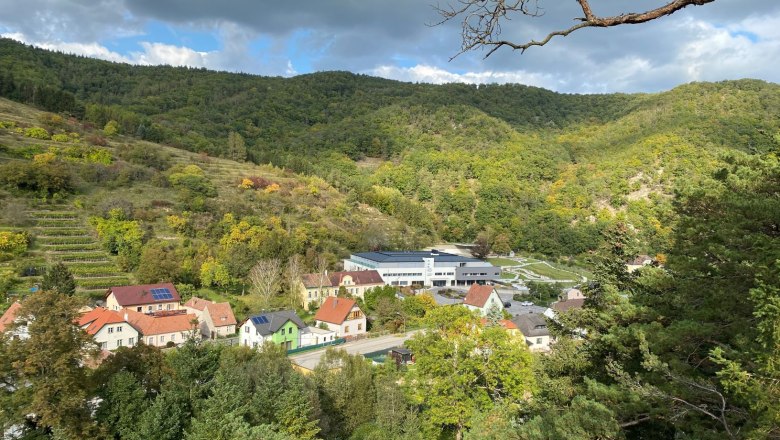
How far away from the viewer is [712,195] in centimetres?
805

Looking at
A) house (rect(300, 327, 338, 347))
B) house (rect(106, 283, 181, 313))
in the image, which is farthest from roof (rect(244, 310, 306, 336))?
house (rect(106, 283, 181, 313))

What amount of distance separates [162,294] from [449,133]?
8482 cm

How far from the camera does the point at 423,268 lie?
46844mm

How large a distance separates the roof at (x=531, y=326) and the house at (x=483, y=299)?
4480 mm

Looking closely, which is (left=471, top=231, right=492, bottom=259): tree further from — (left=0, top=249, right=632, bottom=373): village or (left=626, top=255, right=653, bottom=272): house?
(left=0, top=249, right=632, bottom=373): village

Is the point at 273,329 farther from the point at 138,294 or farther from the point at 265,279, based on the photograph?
the point at 138,294

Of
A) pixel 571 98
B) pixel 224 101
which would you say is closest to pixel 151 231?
pixel 224 101

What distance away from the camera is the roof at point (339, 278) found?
122 ft

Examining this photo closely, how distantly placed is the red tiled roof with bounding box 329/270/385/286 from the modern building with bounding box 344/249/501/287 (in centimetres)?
282

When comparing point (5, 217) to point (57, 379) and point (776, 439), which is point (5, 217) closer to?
point (57, 379)

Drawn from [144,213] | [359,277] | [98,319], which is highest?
[144,213]

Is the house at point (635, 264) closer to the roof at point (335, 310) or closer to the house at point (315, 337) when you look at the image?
the roof at point (335, 310)

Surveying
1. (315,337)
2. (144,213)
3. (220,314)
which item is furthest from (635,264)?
(144,213)

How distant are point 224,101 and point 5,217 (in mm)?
84030
